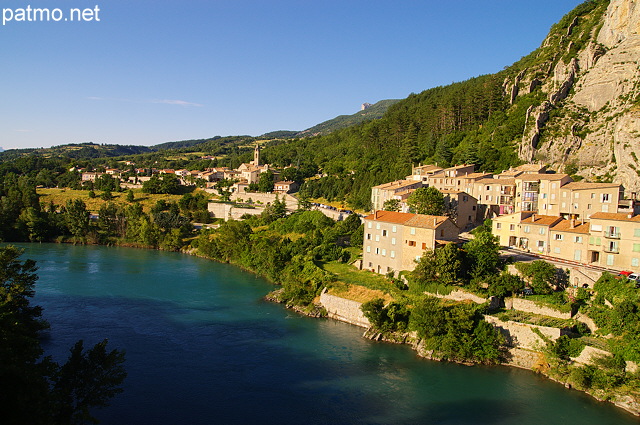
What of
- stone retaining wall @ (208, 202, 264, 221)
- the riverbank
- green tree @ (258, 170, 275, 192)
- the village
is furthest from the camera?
green tree @ (258, 170, 275, 192)

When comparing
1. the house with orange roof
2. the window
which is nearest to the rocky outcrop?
the window

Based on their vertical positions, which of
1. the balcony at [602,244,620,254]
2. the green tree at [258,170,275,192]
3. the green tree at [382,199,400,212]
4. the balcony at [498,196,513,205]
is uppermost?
the green tree at [258,170,275,192]

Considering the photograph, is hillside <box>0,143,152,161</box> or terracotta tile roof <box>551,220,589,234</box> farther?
hillside <box>0,143,152,161</box>

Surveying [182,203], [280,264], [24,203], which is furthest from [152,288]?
[24,203]

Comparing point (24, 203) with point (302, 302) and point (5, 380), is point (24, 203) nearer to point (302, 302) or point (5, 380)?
point (302, 302)

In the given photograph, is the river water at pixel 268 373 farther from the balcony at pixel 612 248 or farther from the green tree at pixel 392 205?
the green tree at pixel 392 205

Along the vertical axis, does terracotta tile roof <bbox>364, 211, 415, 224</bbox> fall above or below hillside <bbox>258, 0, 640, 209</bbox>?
below

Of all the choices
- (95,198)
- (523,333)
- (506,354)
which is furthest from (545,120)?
(95,198)

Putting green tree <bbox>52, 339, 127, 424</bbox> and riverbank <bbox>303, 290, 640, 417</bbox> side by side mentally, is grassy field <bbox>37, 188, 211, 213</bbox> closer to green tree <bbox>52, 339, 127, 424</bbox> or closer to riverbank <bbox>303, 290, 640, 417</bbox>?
riverbank <bbox>303, 290, 640, 417</bbox>
